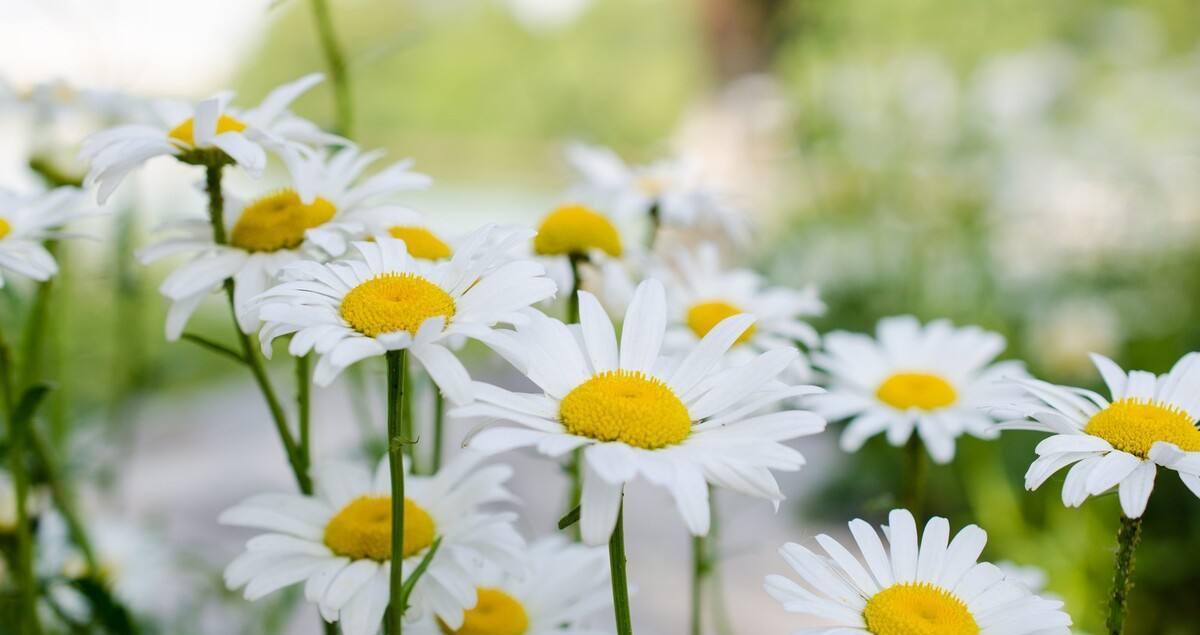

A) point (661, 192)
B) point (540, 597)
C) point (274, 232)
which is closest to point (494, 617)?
point (540, 597)

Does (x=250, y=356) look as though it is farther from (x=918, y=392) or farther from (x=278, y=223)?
(x=918, y=392)

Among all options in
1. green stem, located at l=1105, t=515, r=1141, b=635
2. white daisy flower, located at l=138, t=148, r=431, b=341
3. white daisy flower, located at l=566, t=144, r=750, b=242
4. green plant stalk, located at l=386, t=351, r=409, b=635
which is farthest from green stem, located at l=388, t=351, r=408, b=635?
white daisy flower, located at l=566, t=144, r=750, b=242

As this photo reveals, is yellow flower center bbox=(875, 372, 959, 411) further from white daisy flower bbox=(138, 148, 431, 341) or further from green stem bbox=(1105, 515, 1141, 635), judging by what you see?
white daisy flower bbox=(138, 148, 431, 341)

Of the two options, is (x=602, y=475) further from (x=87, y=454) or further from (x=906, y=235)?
(x=906, y=235)

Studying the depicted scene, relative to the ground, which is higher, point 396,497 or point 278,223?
point 278,223

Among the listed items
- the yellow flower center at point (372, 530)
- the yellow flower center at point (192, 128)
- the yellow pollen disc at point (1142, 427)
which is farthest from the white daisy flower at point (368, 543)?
the yellow pollen disc at point (1142, 427)

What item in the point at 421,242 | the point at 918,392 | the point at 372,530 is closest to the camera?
the point at 372,530
